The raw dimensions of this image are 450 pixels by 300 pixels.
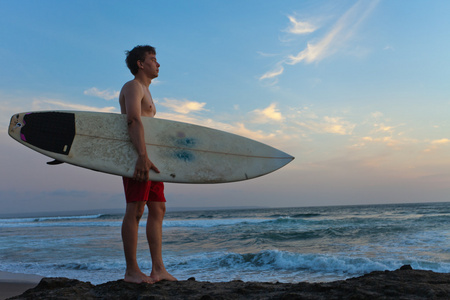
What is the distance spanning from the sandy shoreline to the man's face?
9.56 feet

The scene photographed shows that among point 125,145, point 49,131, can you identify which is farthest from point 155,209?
point 49,131

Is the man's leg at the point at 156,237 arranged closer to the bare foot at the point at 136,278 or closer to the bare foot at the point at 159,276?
the bare foot at the point at 159,276

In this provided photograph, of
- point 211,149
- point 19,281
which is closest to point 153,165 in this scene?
point 211,149

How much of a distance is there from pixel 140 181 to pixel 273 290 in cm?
114

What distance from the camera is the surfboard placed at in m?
2.42

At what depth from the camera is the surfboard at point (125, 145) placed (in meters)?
2.42

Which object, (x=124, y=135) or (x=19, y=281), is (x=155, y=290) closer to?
(x=124, y=135)

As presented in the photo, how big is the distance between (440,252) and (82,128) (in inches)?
248

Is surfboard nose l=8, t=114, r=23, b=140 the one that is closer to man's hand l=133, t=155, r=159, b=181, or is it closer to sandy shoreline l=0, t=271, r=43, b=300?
man's hand l=133, t=155, r=159, b=181

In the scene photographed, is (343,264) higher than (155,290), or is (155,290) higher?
(155,290)

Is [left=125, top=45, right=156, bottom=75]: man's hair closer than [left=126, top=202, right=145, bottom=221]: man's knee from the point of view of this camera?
No

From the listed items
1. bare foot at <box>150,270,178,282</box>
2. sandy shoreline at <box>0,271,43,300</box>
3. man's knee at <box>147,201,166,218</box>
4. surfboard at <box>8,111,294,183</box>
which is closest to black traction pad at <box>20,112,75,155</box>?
surfboard at <box>8,111,294,183</box>

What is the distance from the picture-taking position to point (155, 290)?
2.06m

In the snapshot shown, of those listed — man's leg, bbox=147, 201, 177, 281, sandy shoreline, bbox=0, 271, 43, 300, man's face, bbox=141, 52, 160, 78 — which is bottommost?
sandy shoreline, bbox=0, 271, 43, 300
